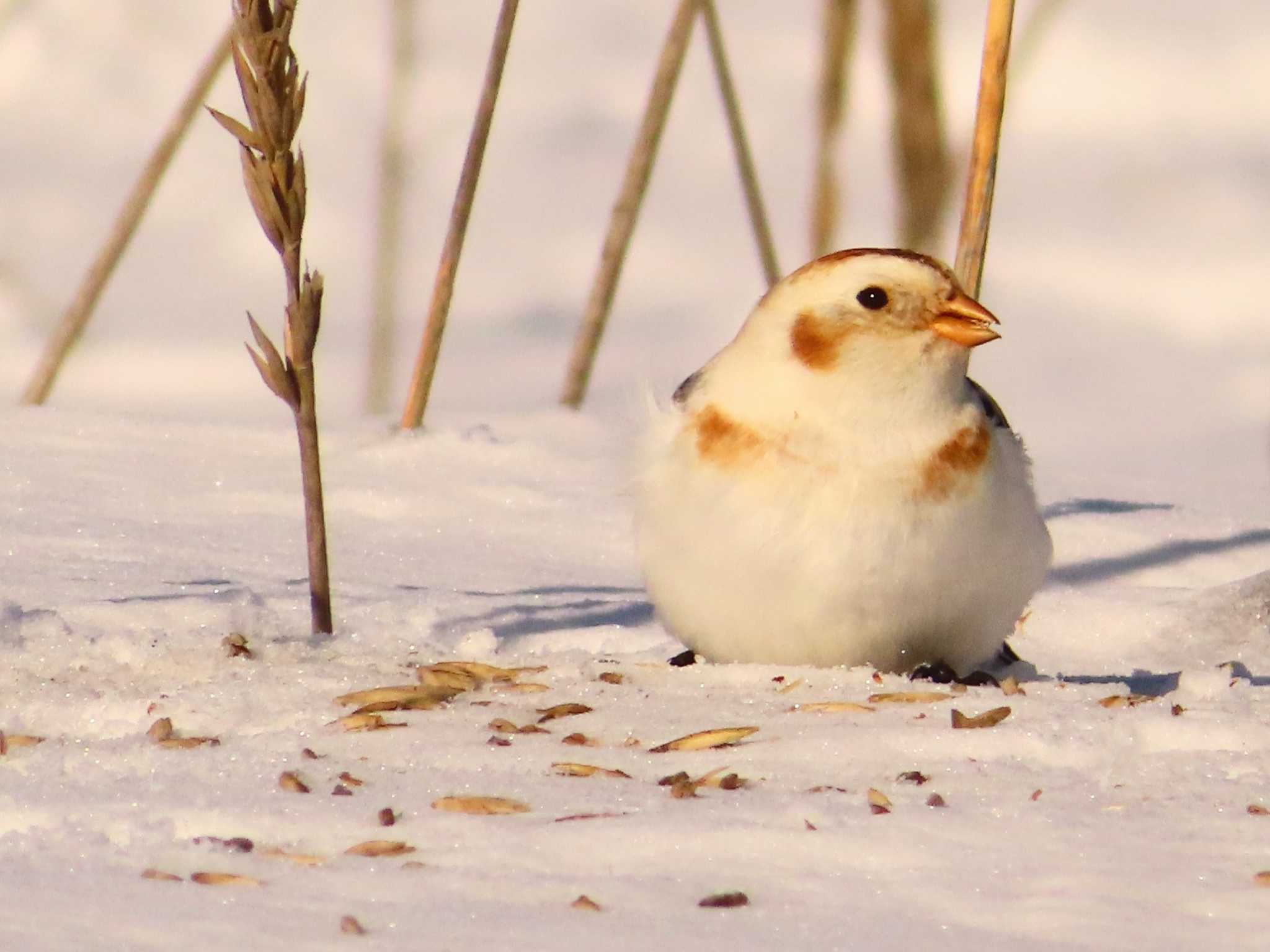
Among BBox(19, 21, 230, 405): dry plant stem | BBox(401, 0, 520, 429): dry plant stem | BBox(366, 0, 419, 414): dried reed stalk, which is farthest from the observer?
BBox(366, 0, 419, 414): dried reed stalk

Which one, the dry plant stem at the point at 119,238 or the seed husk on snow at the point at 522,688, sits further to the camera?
the dry plant stem at the point at 119,238

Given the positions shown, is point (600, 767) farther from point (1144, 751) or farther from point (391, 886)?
point (1144, 751)

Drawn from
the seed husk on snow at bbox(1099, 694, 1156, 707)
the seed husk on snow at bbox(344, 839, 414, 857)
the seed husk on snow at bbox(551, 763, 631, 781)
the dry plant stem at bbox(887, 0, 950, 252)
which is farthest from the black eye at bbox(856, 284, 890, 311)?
the dry plant stem at bbox(887, 0, 950, 252)

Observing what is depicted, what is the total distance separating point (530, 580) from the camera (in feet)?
13.1

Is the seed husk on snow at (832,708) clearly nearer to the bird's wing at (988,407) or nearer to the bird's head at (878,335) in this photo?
the bird's head at (878,335)

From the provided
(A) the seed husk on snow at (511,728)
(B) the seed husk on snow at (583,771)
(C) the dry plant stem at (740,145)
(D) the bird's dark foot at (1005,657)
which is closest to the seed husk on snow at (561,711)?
(A) the seed husk on snow at (511,728)

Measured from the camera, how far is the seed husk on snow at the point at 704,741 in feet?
8.27

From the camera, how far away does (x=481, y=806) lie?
223cm

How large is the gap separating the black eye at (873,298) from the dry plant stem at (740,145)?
1.89 meters

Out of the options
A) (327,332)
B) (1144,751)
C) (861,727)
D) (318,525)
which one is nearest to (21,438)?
(318,525)

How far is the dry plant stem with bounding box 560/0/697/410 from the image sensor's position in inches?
186

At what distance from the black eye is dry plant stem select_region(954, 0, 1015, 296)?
1.93ft

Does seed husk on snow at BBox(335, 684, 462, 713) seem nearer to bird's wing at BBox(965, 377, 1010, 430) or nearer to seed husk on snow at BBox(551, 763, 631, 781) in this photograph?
seed husk on snow at BBox(551, 763, 631, 781)

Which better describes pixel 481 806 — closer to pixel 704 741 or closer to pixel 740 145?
pixel 704 741
